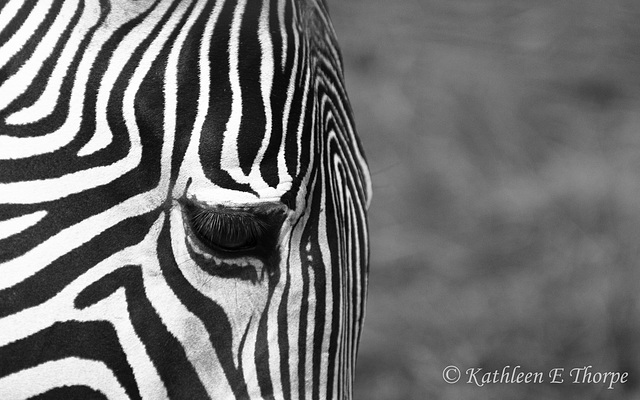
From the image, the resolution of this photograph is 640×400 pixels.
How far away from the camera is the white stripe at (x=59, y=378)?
61.3 inches

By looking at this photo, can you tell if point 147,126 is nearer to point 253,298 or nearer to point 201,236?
point 201,236

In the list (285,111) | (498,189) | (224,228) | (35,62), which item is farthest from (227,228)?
(498,189)

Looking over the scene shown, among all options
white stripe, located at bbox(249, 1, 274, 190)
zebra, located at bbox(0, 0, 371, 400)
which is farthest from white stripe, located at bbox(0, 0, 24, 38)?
white stripe, located at bbox(249, 1, 274, 190)

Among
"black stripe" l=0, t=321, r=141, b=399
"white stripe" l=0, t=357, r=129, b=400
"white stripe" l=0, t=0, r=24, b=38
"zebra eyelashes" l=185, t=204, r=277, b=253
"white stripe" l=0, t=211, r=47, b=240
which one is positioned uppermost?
"white stripe" l=0, t=0, r=24, b=38

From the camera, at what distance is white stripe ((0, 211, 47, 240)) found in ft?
5.09

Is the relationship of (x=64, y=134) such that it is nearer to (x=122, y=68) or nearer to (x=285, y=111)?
(x=122, y=68)

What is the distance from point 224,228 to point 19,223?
42 cm

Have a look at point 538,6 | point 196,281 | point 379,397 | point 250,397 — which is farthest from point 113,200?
point 538,6

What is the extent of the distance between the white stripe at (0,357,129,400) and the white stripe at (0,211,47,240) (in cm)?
28

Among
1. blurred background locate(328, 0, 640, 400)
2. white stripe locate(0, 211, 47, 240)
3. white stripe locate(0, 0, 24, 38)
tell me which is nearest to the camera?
white stripe locate(0, 211, 47, 240)

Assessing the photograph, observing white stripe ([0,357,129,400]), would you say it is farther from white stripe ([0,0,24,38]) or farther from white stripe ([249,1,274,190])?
white stripe ([0,0,24,38])

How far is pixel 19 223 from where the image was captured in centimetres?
156

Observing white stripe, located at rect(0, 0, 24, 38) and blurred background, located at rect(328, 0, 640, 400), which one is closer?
white stripe, located at rect(0, 0, 24, 38)

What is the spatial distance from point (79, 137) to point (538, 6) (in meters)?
5.52
